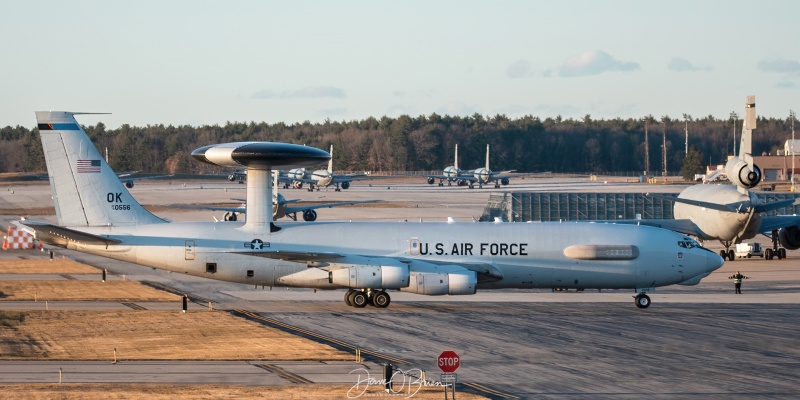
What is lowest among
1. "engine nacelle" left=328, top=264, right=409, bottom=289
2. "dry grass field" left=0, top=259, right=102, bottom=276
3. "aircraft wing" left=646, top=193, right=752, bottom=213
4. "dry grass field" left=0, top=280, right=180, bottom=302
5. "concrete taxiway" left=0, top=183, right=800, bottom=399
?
"concrete taxiway" left=0, top=183, right=800, bottom=399

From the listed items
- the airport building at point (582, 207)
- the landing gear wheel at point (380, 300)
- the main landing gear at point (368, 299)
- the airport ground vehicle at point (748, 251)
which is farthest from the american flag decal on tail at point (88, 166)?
the airport building at point (582, 207)

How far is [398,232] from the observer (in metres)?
50.3

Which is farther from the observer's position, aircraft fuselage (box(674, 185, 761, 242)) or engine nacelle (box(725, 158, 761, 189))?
aircraft fuselage (box(674, 185, 761, 242))

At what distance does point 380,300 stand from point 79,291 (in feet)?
51.3

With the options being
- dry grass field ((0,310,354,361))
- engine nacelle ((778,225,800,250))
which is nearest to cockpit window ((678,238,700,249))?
dry grass field ((0,310,354,361))

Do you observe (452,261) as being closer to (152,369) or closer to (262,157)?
(262,157)

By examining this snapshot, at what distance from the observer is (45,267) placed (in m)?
67.6

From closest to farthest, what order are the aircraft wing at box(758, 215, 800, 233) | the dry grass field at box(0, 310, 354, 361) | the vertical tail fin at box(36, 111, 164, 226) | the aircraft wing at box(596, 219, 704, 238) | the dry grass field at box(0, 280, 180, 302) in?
the dry grass field at box(0, 310, 354, 361) < the vertical tail fin at box(36, 111, 164, 226) < the dry grass field at box(0, 280, 180, 302) < the aircraft wing at box(596, 219, 704, 238) < the aircraft wing at box(758, 215, 800, 233)

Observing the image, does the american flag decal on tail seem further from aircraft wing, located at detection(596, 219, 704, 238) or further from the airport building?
the airport building

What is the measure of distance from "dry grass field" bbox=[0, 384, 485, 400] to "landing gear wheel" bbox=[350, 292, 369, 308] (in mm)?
19541

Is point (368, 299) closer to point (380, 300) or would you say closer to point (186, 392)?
point (380, 300)

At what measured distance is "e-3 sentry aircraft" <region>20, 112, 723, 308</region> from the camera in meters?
48.2

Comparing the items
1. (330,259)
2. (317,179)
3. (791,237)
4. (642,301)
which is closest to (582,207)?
(791,237)

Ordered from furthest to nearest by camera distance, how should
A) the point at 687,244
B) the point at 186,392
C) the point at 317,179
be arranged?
the point at 317,179
the point at 687,244
the point at 186,392
